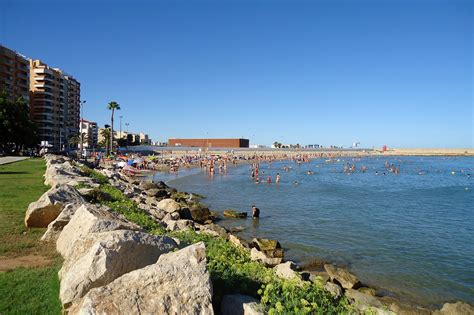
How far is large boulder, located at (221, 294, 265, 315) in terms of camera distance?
234 inches

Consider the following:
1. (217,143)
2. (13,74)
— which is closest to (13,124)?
(13,74)

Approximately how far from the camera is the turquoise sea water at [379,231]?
1541 cm

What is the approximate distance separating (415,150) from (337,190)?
17261cm

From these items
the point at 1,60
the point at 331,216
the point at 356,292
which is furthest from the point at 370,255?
the point at 1,60

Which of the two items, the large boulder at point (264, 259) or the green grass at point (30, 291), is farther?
the large boulder at point (264, 259)

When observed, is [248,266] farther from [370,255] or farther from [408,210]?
[408,210]

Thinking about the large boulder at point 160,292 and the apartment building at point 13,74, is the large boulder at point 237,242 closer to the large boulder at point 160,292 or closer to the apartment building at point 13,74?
the large boulder at point 160,292

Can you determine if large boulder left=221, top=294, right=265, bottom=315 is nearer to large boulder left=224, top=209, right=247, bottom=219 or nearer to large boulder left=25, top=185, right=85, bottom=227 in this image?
large boulder left=25, top=185, right=85, bottom=227

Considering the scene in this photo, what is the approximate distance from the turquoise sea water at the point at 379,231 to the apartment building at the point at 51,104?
7175cm

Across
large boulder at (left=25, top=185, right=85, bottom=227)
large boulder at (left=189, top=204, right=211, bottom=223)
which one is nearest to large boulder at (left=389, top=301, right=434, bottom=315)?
large boulder at (left=25, top=185, right=85, bottom=227)

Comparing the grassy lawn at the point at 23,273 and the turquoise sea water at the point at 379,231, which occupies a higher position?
the grassy lawn at the point at 23,273

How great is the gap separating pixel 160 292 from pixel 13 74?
93598 mm

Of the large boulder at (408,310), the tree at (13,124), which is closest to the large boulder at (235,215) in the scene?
the large boulder at (408,310)

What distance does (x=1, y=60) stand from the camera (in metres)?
79.4
